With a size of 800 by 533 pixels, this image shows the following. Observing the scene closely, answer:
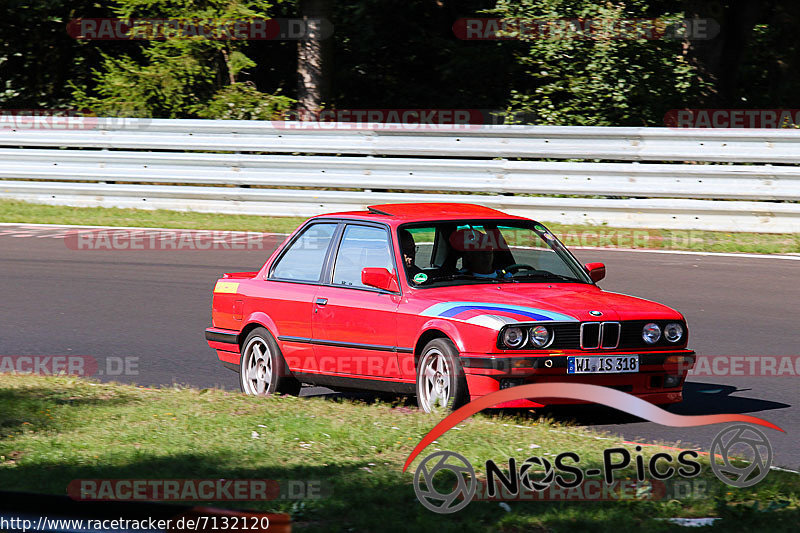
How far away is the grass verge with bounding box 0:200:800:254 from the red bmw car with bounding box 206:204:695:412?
7.37 meters

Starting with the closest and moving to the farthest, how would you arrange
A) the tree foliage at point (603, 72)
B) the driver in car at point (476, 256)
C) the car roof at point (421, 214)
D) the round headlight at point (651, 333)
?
the round headlight at point (651, 333) → the driver in car at point (476, 256) → the car roof at point (421, 214) → the tree foliage at point (603, 72)

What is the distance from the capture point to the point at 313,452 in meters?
5.98

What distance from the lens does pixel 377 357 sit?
7980 mm

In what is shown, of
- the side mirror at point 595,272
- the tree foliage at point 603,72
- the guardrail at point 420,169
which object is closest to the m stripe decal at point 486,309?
the side mirror at point 595,272

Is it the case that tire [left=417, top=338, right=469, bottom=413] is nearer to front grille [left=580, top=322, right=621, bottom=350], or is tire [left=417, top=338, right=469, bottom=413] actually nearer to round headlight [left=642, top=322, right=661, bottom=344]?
front grille [left=580, top=322, right=621, bottom=350]

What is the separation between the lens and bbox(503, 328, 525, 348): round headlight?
711 centimetres

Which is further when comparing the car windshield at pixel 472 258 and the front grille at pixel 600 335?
the car windshield at pixel 472 258

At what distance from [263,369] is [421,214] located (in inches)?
66.2

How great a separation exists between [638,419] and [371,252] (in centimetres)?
228

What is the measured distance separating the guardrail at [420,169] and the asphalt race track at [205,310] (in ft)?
4.81

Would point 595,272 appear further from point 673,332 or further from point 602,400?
point 602,400

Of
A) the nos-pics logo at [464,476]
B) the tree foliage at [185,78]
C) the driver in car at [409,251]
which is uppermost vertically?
the tree foliage at [185,78]

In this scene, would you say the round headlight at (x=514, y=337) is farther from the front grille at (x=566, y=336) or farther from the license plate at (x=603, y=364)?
the license plate at (x=603, y=364)

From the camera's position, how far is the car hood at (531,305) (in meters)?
7.22
